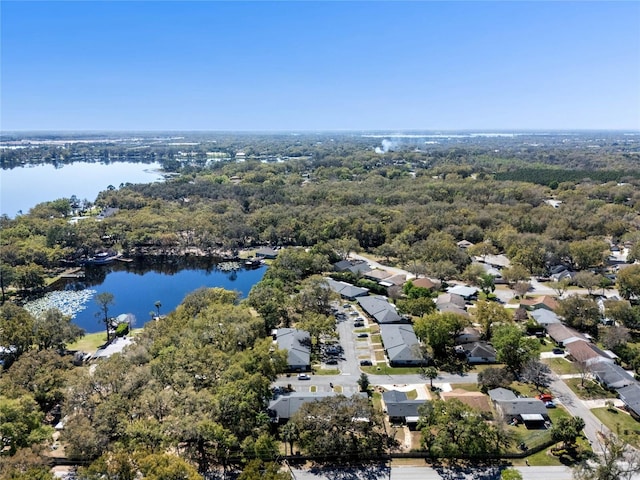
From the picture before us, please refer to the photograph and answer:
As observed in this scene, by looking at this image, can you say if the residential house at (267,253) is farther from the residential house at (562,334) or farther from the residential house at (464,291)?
the residential house at (562,334)

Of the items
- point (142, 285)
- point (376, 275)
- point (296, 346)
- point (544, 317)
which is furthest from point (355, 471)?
point (142, 285)

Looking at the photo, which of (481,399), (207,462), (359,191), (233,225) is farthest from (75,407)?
(359,191)

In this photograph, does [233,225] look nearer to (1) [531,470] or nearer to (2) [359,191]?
(2) [359,191]

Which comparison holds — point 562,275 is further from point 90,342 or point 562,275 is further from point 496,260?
point 90,342

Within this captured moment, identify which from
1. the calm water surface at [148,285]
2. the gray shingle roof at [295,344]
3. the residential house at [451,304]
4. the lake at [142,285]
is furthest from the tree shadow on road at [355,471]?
the lake at [142,285]

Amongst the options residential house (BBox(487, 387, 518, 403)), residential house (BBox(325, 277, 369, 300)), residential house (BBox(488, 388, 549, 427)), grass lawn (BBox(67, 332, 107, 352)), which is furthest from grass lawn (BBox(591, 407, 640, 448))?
grass lawn (BBox(67, 332, 107, 352))

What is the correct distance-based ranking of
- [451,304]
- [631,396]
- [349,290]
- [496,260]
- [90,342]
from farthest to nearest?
[496,260], [349,290], [451,304], [90,342], [631,396]
